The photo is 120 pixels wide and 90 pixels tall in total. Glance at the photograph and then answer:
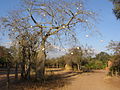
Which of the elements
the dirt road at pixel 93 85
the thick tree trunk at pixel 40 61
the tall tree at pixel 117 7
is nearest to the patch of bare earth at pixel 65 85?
the dirt road at pixel 93 85

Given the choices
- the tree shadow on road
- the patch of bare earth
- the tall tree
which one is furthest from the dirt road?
the tall tree

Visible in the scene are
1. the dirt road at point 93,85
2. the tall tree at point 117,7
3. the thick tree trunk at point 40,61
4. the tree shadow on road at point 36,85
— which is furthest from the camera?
the thick tree trunk at point 40,61

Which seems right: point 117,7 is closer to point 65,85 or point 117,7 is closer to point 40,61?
point 65,85

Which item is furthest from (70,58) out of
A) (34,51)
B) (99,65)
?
(34,51)

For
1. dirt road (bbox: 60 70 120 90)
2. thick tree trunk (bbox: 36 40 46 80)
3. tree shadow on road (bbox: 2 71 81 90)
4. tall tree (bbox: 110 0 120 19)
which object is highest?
tall tree (bbox: 110 0 120 19)

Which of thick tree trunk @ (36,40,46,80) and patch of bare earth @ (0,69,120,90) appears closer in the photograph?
patch of bare earth @ (0,69,120,90)

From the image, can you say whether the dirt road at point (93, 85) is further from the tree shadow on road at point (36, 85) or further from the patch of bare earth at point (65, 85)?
the tree shadow on road at point (36, 85)

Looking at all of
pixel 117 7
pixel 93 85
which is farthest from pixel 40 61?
pixel 117 7

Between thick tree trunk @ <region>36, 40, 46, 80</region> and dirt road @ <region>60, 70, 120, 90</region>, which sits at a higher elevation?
thick tree trunk @ <region>36, 40, 46, 80</region>

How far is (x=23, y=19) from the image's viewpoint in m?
11.1

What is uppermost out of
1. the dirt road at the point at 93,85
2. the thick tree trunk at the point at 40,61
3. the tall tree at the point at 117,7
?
the tall tree at the point at 117,7

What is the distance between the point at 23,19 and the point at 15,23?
71 cm

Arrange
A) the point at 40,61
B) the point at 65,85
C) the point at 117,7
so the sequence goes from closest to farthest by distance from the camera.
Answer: the point at 65,85
the point at 117,7
the point at 40,61

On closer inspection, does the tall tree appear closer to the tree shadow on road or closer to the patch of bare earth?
the patch of bare earth
